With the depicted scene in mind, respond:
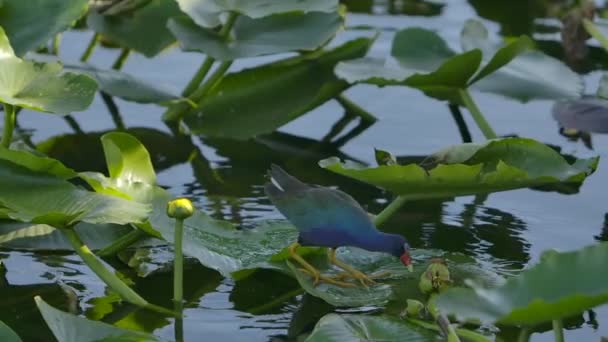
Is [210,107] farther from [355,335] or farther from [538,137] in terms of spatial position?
[355,335]

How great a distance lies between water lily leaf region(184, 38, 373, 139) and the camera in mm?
2678

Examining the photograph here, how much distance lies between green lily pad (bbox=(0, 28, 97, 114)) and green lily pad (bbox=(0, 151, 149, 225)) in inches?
4.1

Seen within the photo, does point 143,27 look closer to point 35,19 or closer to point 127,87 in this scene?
point 127,87

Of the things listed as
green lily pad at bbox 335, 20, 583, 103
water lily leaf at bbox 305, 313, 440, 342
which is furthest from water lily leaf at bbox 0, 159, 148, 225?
green lily pad at bbox 335, 20, 583, 103

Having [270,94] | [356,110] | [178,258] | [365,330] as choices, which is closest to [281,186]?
[178,258]

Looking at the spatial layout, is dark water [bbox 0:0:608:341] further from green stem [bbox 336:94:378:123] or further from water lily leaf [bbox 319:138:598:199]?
water lily leaf [bbox 319:138:598:199]

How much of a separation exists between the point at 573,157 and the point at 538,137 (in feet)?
0.44

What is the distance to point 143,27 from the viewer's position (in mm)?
2811

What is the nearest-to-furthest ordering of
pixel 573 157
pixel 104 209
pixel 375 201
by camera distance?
1. pixel 104 209
2. pixel 375 201
3. pixel 573 157

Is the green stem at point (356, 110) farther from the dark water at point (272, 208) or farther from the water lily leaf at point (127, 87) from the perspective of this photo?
the water lily leaf at point (127, 87)

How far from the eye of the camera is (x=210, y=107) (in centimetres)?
275

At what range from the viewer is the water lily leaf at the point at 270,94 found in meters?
2.68

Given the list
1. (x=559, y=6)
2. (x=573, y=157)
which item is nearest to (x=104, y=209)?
(x=573, y=157)

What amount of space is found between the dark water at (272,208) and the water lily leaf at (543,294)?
42 centimetres
